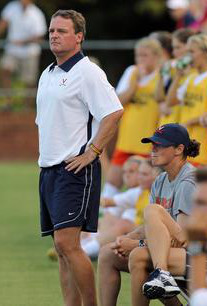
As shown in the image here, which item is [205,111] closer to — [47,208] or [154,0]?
[47,208]

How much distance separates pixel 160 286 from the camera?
21.7 feet

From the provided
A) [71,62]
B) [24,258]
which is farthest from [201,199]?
[24,258]

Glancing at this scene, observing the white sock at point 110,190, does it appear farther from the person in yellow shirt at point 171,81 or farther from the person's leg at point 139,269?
the person's leg at point 139,269

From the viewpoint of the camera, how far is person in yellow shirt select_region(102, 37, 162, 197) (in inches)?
468

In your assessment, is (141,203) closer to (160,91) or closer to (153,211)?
(160,91)

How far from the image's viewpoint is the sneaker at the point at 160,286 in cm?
662

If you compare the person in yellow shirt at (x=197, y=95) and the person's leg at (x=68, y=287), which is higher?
the person in yellow shirt at (x=197, y=95)

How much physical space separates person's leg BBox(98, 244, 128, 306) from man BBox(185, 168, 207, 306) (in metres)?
2.18

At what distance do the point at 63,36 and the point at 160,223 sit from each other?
1.59 meters

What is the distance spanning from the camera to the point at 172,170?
292 inches

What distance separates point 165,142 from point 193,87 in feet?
11.0

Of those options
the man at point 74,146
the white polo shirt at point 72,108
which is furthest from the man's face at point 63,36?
the white polo shirt at point 72,108

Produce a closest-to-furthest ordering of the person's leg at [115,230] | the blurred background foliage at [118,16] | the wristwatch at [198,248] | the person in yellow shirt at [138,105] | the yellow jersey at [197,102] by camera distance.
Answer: the wristwatch at [198,248], the person's leg at [115,230], the yellow jersey at [197,102], the person in yellow shirt at [138,105], the blurred background foliage at [118,16]

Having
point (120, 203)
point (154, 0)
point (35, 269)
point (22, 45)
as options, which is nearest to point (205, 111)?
point (120, 203)
